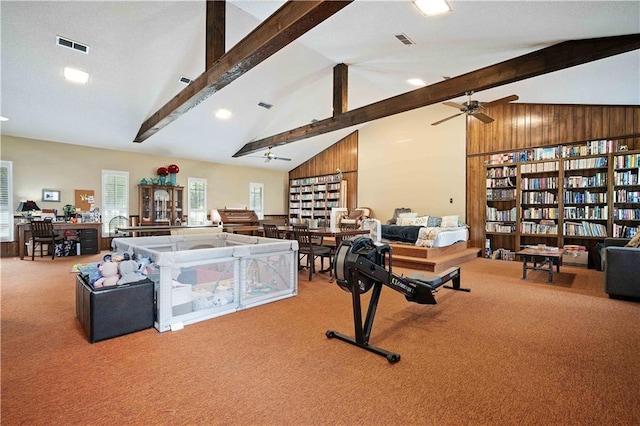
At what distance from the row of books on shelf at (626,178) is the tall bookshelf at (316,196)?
6.77m

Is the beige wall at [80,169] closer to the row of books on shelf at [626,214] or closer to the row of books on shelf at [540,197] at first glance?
the row of books on shelf at [540,197]

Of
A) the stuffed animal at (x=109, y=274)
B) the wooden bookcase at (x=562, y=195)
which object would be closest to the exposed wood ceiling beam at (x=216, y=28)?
the stuffed animal at (x=109, y=274)

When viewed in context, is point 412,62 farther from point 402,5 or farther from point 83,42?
point 83,42

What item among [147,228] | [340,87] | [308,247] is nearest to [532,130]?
[340,87]

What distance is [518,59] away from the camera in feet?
12.9

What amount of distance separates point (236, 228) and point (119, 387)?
666cm

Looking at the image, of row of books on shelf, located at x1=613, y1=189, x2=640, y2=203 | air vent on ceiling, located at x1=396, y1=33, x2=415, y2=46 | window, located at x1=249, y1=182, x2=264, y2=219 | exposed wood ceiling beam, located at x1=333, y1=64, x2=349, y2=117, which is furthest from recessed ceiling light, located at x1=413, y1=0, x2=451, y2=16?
window, located at x1=249, y1=182, x2=264, y2=219

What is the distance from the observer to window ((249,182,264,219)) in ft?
36.8

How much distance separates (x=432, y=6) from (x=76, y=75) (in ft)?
18.4

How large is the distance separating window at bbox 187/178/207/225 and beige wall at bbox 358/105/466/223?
5.18 m

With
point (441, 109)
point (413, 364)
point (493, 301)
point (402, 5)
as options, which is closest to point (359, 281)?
point (413, 364)

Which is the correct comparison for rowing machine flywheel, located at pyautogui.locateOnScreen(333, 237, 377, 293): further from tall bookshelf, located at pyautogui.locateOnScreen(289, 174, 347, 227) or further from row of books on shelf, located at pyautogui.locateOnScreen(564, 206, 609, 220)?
tall bookshelf, located at pyautogui.locateOnScreen(289, 174, 347, 227)

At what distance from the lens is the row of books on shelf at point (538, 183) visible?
21.3ft

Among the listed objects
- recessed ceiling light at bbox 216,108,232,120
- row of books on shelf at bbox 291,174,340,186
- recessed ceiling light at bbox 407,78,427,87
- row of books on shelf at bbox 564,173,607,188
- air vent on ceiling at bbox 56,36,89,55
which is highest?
recessed ceiling light at bbox 407,78,427,87
